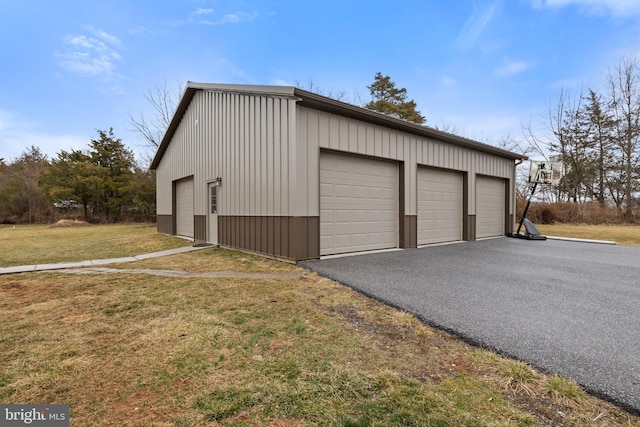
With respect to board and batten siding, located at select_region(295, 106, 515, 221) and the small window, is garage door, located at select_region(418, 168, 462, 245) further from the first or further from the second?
the small window

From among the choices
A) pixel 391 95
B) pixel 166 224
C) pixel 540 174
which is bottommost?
pixel 166 224

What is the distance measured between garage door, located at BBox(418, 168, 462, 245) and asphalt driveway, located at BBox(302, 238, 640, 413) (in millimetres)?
1727

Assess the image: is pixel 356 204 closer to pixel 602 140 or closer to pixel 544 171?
pixel 544 171

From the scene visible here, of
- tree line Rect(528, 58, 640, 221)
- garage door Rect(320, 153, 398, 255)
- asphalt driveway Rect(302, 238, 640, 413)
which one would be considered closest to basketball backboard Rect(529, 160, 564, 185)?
asphalt driveway Rect(302, 238, 640, 413)

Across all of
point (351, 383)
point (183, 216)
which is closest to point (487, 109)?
point (183, 216)

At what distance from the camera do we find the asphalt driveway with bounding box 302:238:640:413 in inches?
78.4

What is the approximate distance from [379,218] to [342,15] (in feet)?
25.1

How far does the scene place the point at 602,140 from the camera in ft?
61.1

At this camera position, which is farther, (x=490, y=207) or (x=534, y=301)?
(x=490, y=207)

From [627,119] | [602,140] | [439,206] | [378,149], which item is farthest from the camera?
[602,140]

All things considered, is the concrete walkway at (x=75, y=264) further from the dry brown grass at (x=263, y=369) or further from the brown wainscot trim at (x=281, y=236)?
the dry brown grass at (x=263, y=369)

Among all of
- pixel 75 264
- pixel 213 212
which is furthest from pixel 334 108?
pixel 75 264

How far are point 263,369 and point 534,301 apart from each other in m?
3.09

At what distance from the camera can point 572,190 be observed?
20.0m
